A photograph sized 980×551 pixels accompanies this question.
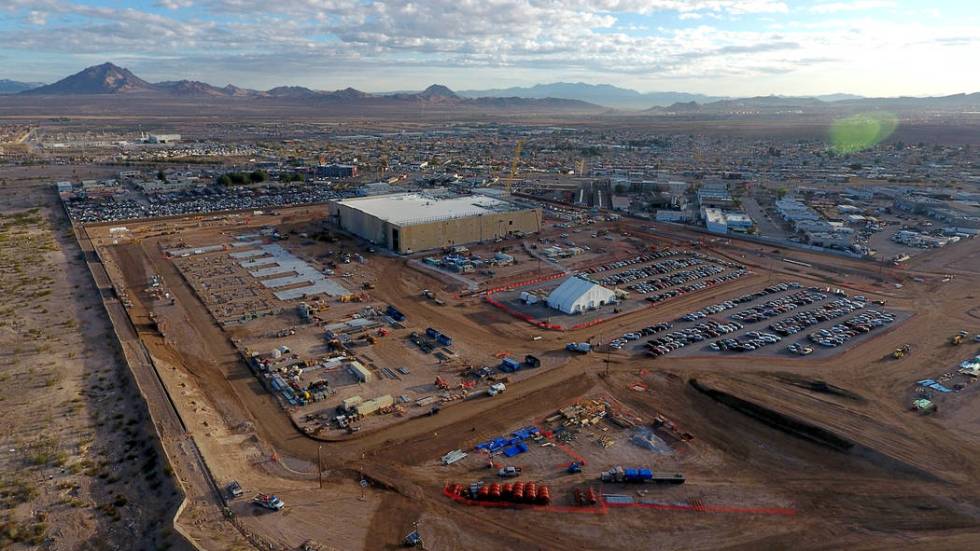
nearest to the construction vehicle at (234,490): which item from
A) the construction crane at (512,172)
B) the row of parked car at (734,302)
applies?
the row of parked car at (734,302)

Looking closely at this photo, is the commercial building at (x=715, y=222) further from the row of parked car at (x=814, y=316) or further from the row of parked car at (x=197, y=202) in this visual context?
the row of parked car at (x=197, y=202)

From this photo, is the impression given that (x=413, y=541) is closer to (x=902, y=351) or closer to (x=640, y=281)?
(x=902, y=351)

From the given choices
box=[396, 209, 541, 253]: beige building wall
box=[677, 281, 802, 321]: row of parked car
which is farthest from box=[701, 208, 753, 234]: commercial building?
box=[396, 209, 541, 253]: beige building wall

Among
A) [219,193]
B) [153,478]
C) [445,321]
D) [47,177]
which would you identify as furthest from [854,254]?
[47,177]

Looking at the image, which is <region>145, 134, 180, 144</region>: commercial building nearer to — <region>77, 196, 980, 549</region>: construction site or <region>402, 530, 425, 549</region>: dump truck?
<region>77, 196, 980, 549</region>: construction site

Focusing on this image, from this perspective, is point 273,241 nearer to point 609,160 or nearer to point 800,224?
point 800,224
